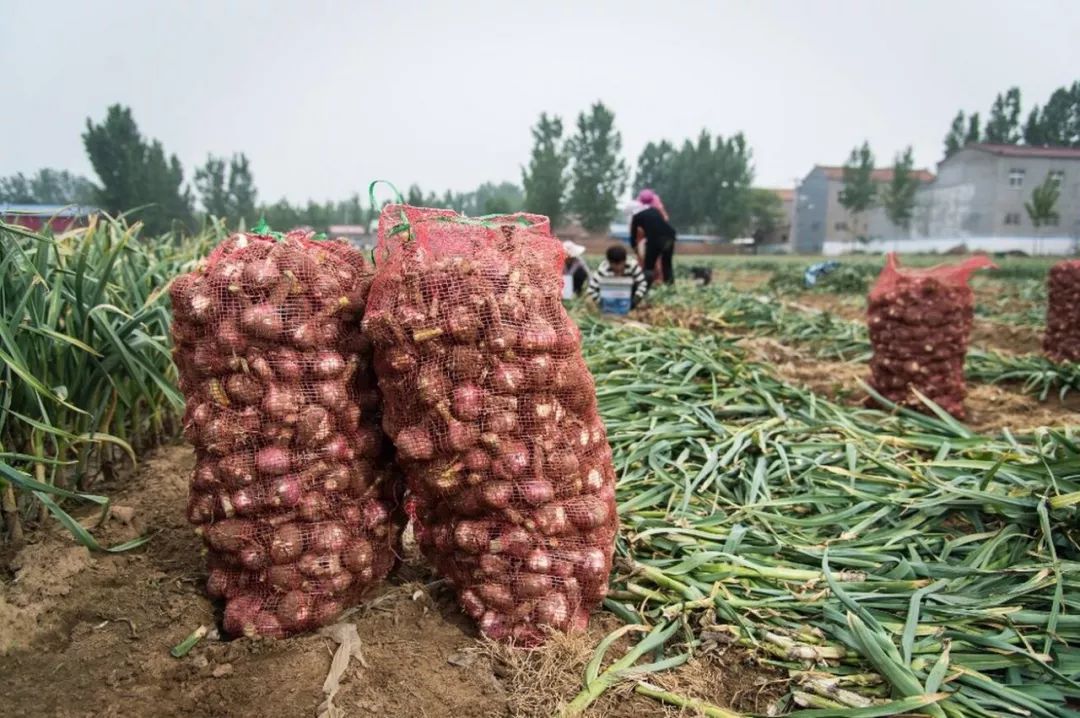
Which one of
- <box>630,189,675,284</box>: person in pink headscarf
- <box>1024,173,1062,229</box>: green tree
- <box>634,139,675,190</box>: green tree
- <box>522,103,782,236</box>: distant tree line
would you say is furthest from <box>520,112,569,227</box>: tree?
<box>630,189,675,284</box>: person in pink headscarf

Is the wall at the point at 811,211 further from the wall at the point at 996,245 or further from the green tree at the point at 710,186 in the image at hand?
the wall at the point at 996,245

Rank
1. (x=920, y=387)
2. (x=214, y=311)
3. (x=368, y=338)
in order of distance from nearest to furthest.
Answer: (x=214, y=311)
(x=368, y=338)
(x=920, y=387)

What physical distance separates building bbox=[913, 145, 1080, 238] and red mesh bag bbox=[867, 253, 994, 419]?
43626mm

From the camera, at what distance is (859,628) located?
1.76 m

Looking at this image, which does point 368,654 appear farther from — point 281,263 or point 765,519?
point 765,519

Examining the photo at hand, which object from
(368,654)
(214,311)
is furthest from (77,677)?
(214,311)

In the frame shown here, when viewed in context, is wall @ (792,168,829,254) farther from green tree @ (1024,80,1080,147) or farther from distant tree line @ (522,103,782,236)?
green tree @ (1024,80,1080,147)

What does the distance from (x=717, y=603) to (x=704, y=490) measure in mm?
715

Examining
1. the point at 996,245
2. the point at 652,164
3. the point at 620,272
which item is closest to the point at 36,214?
the point at 620,272

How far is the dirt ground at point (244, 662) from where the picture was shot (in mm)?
1574

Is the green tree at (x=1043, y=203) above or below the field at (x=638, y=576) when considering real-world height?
above

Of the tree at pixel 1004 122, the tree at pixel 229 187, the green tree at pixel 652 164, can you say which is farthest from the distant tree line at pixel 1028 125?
the tree at pixel 229 187

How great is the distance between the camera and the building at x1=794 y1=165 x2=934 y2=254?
59.3 m

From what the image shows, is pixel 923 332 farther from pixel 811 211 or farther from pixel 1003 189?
pixel 811 211
